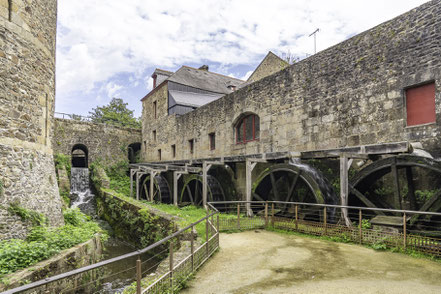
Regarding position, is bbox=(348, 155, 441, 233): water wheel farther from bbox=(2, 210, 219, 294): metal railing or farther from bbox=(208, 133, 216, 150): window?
bbox=(208, 133, 216, 150): window

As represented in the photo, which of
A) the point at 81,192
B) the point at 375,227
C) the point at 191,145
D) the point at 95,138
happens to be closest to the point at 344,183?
the point at 375,227

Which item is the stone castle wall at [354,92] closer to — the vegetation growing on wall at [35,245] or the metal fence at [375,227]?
the metal fence at [375,227]

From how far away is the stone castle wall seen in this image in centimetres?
626

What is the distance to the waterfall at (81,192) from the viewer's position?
50.9ft

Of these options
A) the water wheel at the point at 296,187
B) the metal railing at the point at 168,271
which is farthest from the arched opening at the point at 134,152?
the metal railing at the point at 168,271

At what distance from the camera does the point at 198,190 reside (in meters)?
12.5

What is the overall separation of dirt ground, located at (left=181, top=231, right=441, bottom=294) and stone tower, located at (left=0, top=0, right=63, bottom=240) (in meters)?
4.12

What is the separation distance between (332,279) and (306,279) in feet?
1.00

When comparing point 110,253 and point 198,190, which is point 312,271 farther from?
point 198,190

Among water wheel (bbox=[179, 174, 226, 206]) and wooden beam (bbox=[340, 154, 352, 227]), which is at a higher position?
wooden beam (bbox=[340, 154, 352, 227])

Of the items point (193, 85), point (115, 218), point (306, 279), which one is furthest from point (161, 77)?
point (306, 279)

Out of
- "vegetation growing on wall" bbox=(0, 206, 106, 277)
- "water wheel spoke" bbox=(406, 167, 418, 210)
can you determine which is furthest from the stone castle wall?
"vegetation growing on wall" bbox=(0, 206, 106, 277)

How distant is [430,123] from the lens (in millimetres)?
6062

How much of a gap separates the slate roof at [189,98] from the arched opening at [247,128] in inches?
290
